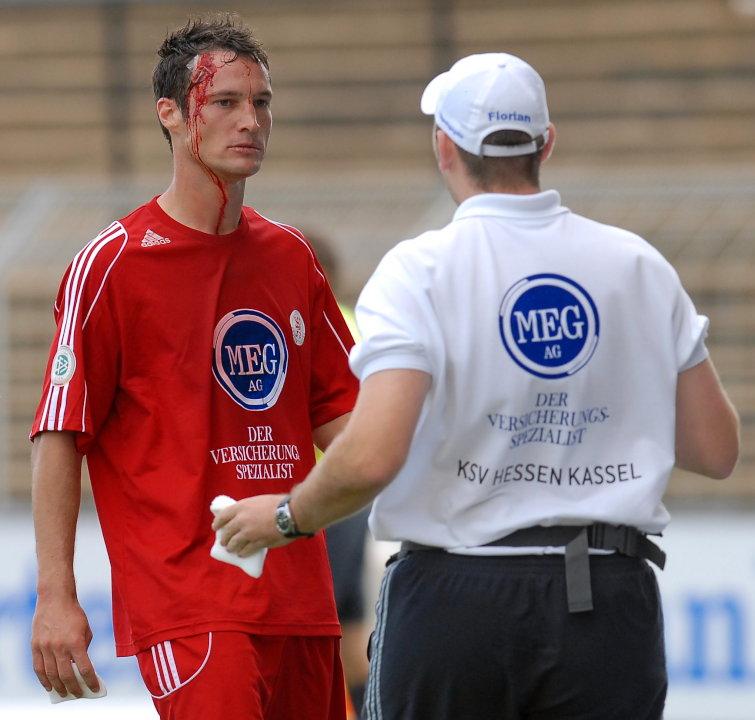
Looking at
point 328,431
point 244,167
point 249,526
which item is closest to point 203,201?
point 244,167

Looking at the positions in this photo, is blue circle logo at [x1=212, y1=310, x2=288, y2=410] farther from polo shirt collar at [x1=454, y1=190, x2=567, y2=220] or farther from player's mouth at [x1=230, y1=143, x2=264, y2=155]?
polo shirt collar at [x1=454, y1=190, x2=567, y2=220]

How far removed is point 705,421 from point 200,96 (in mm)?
1306

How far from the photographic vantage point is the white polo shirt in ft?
8.88

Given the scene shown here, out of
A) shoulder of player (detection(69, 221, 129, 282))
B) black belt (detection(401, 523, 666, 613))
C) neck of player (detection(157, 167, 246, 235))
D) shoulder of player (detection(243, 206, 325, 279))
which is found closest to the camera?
black belt (detection(401, 523, 666, 613))

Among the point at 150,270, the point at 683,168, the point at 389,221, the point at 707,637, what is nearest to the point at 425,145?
the point at 683,168

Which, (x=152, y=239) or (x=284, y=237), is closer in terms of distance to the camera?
(x=152, y=239)

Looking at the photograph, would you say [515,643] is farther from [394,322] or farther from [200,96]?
[200,96]

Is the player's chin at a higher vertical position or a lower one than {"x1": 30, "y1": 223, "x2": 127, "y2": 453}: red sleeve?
higher

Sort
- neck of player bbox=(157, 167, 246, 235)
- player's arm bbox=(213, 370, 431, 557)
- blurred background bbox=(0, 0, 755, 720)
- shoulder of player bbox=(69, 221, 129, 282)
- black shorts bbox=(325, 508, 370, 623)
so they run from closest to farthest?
player's arm bbox=(213, 370, 431, 557), shoulder of player bbox=(69, 221, 129, 282), neck of player bbox=(157, 167, 246, 235), black shorts bbox=(325, 508, 370, 623), blurred background bbox=(0, 0, 755, 720)

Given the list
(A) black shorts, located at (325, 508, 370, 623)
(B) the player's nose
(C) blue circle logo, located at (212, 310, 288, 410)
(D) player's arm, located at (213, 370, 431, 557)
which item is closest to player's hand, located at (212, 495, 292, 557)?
(D) player's arm, located at (213, 370, 431, 557)

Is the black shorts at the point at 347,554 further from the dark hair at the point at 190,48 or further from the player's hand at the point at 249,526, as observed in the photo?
the player's hand at the point at 249,526

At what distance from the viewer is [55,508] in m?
3.16

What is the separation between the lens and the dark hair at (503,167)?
9.28 ft

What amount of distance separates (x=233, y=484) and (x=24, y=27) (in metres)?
9.13
